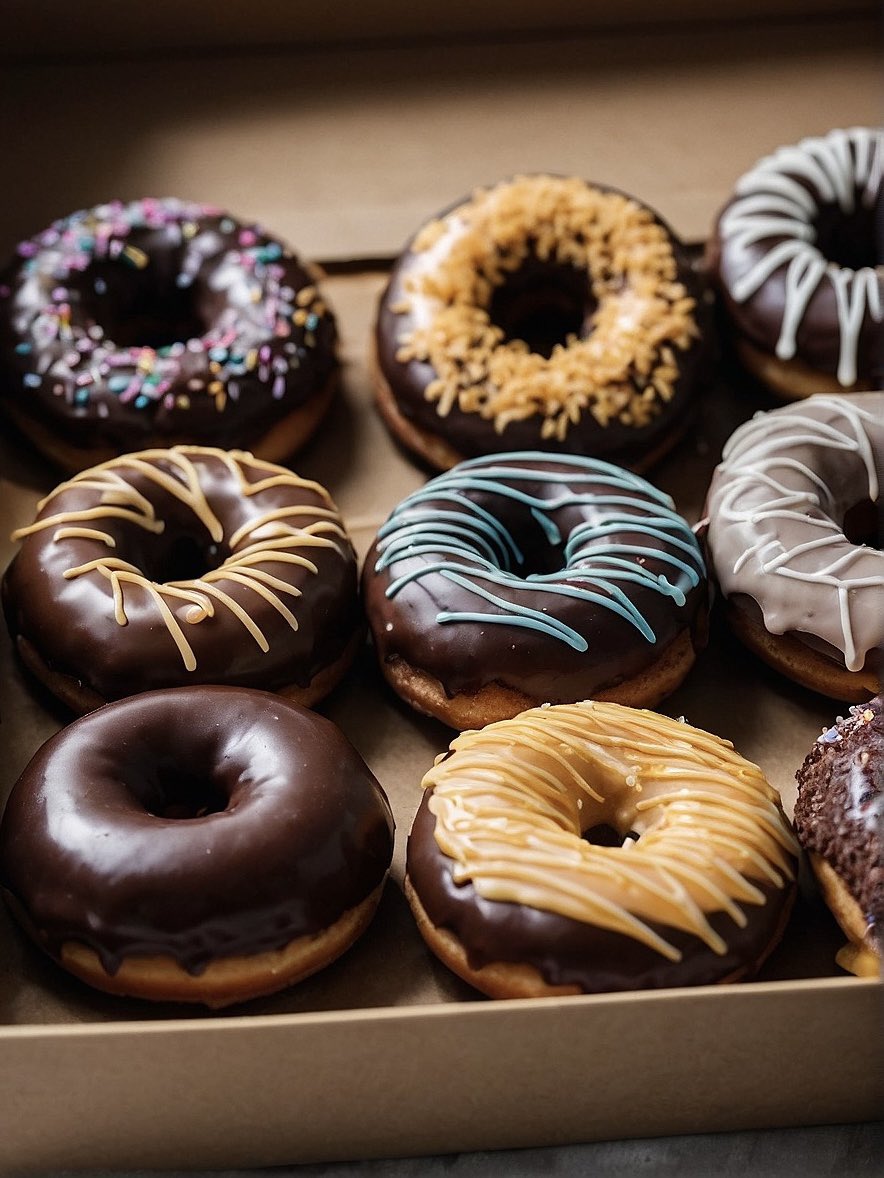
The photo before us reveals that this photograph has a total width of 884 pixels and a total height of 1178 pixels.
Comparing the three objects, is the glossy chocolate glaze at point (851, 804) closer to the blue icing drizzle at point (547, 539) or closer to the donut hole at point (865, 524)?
the blue icing drizzle at point (547, 539)

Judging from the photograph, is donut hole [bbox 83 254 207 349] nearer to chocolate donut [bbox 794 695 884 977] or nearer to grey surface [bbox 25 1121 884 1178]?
chocolate donut [bbox 794 695 884 977]

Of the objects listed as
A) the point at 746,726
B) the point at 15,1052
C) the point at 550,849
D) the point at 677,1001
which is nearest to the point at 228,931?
the point at 15,1052

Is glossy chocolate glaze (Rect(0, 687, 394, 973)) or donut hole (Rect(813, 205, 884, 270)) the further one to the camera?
donut hole (Rect(813, 205, 884, 270))

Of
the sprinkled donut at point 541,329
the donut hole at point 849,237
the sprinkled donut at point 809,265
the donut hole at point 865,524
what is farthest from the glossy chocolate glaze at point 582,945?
the donut hole at point 849,237

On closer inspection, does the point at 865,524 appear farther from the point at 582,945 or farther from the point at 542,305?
the point at 582,945

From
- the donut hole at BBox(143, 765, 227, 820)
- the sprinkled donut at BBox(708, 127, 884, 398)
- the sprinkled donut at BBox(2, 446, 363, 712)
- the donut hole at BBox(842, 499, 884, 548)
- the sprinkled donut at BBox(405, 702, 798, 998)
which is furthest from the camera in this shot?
the sprinkled donut at BBox(708, 127, 884, 398)

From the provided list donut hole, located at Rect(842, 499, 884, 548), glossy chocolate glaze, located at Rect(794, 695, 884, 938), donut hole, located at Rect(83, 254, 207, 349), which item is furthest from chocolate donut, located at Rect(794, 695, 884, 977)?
donut hole, located at Rect(83, 254, 207, 349)

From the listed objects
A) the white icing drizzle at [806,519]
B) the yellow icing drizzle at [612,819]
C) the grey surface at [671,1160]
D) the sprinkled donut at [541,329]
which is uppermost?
the sprinkled donut at [541,329]
